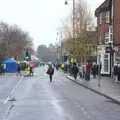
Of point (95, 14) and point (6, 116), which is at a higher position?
point (95, 14)

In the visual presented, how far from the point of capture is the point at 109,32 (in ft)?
203

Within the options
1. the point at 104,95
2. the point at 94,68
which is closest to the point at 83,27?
the point at 94,68

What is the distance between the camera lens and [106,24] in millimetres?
65188

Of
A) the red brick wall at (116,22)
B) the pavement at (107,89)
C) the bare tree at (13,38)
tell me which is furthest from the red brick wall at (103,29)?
the bare tree at (13,38)

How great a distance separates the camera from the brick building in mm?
56188

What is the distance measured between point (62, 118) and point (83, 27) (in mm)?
50393

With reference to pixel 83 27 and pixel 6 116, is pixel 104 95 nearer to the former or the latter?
pixel 6 116

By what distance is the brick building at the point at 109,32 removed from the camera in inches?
2212

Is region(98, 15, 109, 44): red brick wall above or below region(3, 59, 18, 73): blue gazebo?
above

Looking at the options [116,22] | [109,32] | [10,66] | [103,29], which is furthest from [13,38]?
[116,22]

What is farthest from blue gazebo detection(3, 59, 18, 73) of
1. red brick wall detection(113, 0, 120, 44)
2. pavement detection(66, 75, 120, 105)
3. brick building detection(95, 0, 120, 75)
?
pavement detection(66, 75, 120, 105)

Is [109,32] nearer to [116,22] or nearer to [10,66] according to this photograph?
[116,22]

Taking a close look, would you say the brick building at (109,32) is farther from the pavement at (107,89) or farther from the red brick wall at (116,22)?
the pavement at (107,89)

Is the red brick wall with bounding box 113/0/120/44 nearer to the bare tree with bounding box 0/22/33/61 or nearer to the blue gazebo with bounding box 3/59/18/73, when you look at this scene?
the blue gazebo with bounding box 3/59/18/73
